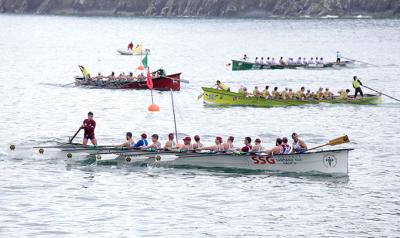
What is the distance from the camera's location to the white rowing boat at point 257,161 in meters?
50.6

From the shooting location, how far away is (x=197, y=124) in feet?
241

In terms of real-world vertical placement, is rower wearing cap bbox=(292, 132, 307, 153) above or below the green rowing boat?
below

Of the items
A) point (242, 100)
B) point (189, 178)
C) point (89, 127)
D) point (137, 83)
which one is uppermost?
point (137, 83)

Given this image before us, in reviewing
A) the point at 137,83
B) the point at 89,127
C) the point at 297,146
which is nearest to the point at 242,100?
the point at 137,83

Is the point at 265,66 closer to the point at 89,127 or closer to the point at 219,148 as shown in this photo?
the point at 89,127

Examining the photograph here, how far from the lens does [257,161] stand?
5172 cm

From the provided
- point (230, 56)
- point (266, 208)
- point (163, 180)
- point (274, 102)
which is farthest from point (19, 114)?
point (230, 56)

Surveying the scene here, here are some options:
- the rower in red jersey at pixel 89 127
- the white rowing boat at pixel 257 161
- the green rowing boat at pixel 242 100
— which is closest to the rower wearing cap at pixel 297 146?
the white rowing boat at pixel 257 161

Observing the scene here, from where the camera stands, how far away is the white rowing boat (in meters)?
50.6

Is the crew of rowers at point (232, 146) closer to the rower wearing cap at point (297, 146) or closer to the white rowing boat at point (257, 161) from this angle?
the rower wearing cap at point (297, 146)

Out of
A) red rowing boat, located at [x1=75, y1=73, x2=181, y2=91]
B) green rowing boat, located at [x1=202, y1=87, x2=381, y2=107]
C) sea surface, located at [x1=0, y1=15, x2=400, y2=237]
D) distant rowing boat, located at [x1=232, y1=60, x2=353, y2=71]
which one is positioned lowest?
sea surface, located at [x1=0, y1=15, x2=400, y2=237]

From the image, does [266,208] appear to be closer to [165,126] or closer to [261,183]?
[261,183]

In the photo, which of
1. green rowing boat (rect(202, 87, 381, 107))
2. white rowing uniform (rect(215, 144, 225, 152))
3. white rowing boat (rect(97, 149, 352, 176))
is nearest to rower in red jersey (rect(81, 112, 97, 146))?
white rowing boat (rect(97, 149, 352, 176))

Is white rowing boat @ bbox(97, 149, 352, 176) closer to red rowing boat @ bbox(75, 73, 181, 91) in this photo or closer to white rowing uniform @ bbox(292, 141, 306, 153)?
white rowing uniform @ bbox(292, 141, 306, 153)
